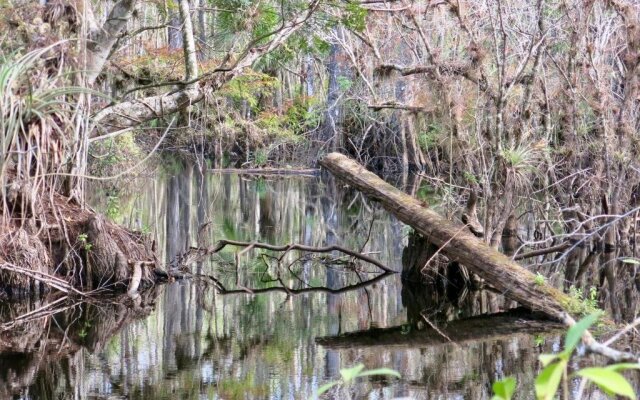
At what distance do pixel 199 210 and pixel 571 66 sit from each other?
824 centimetres

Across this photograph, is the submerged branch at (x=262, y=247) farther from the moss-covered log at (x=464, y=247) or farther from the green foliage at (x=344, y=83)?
the green foliage at (x=344, y=83)

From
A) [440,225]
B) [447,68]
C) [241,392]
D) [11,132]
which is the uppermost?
[447,68]

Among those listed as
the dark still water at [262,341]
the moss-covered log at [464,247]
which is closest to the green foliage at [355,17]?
the moss-covered log at [464,247]

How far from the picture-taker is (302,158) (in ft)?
96.6

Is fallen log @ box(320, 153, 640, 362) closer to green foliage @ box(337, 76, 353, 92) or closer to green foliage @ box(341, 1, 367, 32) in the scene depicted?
green foliage @ box(341, 1, 367, 32)

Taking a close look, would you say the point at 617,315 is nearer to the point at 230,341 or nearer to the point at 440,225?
the point at 440,225

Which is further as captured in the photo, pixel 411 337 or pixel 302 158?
pixel 302 158

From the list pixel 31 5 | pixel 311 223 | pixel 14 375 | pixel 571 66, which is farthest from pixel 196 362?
pixel 311 223

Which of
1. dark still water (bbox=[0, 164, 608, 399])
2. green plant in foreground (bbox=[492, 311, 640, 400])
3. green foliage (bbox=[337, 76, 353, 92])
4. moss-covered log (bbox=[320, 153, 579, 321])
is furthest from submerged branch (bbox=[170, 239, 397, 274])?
green foliage (bbox=[337, 76, 353, 92])

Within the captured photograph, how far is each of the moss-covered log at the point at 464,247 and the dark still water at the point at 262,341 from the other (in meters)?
0.31

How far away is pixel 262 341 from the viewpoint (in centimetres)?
727

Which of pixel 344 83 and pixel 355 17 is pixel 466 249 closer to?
pixel 355 17

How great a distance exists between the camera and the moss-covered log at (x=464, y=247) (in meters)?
7.96

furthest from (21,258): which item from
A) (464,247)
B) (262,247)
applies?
(464,247)
